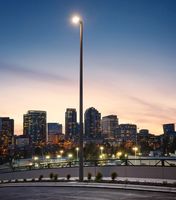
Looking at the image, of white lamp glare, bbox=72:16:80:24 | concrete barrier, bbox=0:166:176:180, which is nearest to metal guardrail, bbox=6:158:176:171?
concrete barrier, bbox=0:166:176:180

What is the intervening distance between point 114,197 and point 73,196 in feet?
6.54

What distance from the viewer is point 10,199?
1622cm

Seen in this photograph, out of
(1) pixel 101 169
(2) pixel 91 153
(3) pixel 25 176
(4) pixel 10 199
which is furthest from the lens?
(2) pixel 91 153

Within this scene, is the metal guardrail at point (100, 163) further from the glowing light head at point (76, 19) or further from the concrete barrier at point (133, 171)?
the glowing light head at point (76, 19)

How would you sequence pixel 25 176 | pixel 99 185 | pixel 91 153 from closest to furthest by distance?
1. pixel 99 185
2. pixel 25 176
3. pixel 91 153

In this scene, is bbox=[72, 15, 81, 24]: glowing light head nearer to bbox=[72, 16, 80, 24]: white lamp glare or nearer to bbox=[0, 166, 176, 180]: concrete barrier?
bbox=[72, 16, 80, 24]: white lamp glare

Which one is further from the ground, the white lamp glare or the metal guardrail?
the white lamp glare

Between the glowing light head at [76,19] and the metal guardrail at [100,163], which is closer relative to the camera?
the glowing light head at [76,19]

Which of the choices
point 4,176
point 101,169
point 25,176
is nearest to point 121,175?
point 101,169

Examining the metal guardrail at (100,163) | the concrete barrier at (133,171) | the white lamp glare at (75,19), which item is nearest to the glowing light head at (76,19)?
the white lamp glare at (75,19)

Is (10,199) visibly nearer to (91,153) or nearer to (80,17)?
(80,17)

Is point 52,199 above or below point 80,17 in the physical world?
below

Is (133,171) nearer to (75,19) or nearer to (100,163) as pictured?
(100,163)

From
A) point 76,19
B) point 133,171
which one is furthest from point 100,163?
point 76,19
